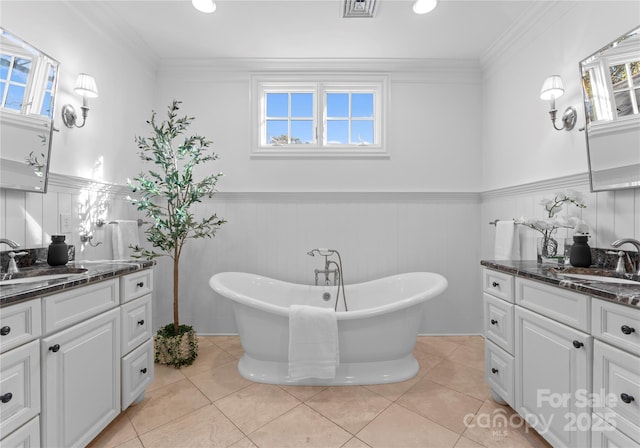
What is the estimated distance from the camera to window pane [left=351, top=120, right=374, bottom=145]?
2922 millimetres

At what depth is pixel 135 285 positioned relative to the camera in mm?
1640

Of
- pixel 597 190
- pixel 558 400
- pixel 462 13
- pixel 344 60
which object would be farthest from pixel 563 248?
pixel 344 60

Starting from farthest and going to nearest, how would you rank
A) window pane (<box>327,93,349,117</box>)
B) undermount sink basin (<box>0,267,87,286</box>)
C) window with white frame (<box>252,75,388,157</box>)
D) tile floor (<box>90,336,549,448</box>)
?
window pane (<box>327,93,349,117</box>) < window with white frame (<box>252,75,388,157</box>) < tile floor (<box>90,336,549,448</box>) < undermount sink basin (<box>0,267,87,286</box>)

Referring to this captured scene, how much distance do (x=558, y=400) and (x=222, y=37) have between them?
10.7 feet

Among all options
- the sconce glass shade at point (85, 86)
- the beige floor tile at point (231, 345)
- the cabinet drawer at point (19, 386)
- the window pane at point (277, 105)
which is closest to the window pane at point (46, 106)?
the sconce glass shade at point (85, 86)

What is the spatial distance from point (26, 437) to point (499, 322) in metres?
2.22

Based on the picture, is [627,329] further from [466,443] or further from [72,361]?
[72,361]

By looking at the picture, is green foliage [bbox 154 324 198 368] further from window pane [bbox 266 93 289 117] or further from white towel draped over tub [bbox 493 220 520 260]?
white towel draped over tub [bbox 493 220 520 260]

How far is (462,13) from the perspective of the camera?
6.97ft

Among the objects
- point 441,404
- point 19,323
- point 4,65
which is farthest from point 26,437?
point 441,404

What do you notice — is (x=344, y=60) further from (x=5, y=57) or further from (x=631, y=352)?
(x=631, y=352)

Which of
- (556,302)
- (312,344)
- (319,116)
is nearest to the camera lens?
(556,302)

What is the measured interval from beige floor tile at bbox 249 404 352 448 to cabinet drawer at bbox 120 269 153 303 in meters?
1.00

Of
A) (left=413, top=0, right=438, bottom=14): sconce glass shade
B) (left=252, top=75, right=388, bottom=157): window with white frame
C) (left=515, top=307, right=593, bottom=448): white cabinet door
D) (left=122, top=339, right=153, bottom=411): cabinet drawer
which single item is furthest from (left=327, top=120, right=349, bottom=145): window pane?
(left=122, top=339, right=153, bottom=411): cabinet drawer
